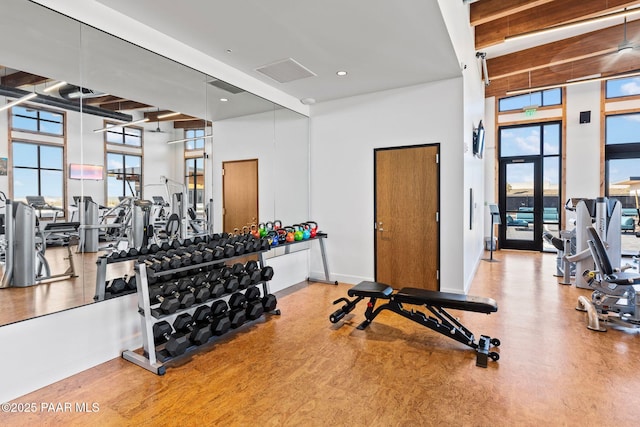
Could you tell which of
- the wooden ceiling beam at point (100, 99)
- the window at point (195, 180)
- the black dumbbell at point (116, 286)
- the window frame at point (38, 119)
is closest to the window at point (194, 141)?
the window at point (195, 180)

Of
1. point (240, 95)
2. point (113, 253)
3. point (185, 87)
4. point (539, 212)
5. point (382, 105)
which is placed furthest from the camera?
point (539, 212)

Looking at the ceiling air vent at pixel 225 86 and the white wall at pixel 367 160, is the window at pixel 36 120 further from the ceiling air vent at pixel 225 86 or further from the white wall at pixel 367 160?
the white wall at pixel 367 160

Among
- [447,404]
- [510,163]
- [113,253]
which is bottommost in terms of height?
[447,404]

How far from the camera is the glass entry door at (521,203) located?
809 centimetres

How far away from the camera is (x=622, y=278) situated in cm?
346

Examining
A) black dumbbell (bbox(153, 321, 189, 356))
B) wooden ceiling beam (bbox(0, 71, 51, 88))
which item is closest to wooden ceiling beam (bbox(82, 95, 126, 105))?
wooden ceiling beam (bbox(0, 71, 51, 88))

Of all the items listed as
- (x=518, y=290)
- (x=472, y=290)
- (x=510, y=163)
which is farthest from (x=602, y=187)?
(x=472, y=290)

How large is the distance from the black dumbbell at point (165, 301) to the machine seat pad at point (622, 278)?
434 centimetres

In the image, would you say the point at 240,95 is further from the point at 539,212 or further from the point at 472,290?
the point at 539,212

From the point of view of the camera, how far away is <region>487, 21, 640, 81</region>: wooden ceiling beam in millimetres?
Answer: 5848

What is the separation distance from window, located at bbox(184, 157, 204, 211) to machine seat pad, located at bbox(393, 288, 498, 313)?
2402 mm

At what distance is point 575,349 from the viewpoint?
300 cm

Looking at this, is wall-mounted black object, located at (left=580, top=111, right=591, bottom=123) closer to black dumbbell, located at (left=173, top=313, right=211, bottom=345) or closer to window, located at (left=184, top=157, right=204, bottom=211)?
window, located at (left=184, top=157, right=204, bottom=211)

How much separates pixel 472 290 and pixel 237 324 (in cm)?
349
